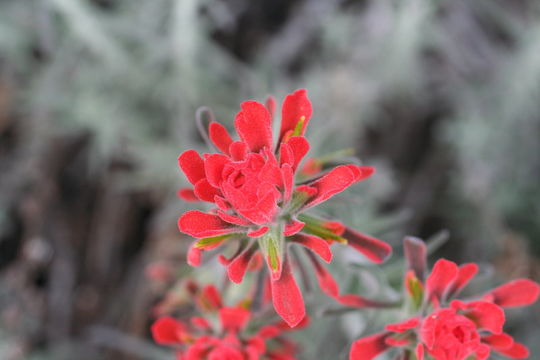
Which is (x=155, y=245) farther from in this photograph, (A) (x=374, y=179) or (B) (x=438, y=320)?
(B) (x=438, y=320)

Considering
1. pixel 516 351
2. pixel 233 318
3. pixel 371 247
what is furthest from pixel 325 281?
pixel 516 351

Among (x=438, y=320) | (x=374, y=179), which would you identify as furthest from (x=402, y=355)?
(x=374, y=179)

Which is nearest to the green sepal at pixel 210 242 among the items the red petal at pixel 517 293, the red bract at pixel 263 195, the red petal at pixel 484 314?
the red bract at pixel 263 195

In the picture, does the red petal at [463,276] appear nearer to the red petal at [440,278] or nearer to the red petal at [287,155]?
the red petal at [440,278]

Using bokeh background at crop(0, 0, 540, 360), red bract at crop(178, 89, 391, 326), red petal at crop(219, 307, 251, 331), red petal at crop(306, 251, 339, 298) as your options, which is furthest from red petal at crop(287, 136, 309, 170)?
bokeh background at crop(0, 0, 540, 360)

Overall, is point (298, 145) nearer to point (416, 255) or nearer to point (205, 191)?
point (205, 191)

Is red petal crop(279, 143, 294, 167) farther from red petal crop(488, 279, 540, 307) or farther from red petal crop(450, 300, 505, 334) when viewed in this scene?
→ red petal crop(488, 279, 540, 307)
